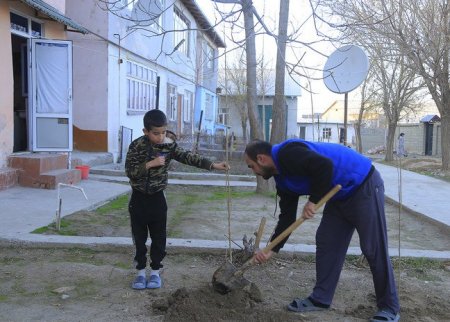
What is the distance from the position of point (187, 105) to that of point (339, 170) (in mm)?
22309

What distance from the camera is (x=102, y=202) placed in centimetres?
809

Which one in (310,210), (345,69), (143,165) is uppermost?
(345,69)

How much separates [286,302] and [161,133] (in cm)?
174

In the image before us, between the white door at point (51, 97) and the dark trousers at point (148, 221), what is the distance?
6639mm

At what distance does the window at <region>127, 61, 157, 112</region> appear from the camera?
15671 millimetres

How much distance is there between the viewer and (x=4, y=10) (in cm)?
874

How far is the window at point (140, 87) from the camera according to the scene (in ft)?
51.4

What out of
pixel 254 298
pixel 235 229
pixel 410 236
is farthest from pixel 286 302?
pixel 410 236

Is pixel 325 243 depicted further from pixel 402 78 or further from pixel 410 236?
pixel 402 78

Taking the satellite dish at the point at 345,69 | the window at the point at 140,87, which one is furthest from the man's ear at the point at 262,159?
the window at the point at 140,87

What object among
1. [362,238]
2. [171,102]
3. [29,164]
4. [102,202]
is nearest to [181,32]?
[171,102]

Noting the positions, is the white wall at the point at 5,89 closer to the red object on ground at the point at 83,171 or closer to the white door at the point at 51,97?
the white door at the point at 51,97

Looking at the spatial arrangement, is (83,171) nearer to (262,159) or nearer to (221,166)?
(221,166)

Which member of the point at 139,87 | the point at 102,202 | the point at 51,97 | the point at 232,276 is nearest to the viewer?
the point at 232,276
